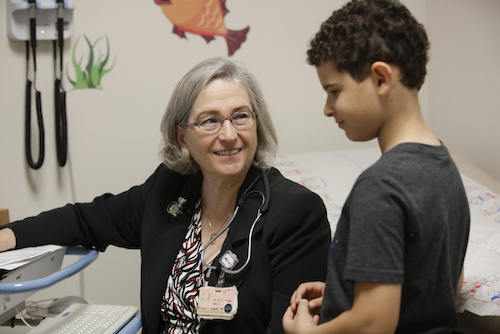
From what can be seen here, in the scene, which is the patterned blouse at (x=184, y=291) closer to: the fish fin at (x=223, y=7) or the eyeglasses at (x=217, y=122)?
the eyeglasses at (x=217, y=122)

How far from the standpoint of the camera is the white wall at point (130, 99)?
233 centimetres

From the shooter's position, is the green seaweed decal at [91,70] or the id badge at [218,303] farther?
the green seaweed decal at [91,70]

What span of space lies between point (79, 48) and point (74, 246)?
1288 mm

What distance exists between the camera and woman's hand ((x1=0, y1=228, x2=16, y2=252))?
55.3 inches

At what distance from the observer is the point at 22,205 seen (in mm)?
2367

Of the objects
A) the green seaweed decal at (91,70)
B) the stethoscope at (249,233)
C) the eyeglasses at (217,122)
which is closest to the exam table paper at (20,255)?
the stethoscope at (249,233)

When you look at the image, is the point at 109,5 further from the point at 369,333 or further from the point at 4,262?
the point at 369,333

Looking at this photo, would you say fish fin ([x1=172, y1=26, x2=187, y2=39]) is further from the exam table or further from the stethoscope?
the stethoscope

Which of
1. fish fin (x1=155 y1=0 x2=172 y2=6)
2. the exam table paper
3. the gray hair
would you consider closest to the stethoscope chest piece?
the gray hair

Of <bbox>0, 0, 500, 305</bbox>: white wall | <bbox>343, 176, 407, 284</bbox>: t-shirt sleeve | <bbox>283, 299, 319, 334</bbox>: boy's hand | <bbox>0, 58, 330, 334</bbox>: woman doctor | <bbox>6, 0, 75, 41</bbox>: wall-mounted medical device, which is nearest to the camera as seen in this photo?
<bbox>343, 176, 407, 284</bbox>: t-shirt sleeve

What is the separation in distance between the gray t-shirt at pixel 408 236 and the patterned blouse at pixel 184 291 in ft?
1.83

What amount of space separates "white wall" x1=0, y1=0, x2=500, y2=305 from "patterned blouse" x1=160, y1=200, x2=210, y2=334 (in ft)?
4.08

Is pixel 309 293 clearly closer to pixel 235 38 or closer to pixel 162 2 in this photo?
pixel 235 38

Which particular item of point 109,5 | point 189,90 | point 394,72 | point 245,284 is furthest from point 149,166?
point 394,72
